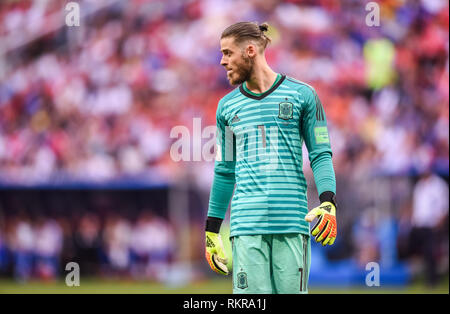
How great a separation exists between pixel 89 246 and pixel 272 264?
1147 centimetres

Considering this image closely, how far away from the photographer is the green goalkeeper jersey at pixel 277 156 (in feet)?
13.2

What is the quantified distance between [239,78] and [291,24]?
12107mm

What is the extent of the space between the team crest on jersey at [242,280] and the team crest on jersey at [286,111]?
2.90 ft

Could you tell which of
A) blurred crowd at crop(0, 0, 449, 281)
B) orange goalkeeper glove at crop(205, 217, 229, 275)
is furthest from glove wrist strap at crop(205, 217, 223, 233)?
blurred crowd at crop(0, 0, 449, 281)

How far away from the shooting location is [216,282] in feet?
42.8

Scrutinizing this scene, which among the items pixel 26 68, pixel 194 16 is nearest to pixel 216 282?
pixel 194 16

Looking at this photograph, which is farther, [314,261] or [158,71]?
[158,71]

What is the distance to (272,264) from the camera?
4.04 m

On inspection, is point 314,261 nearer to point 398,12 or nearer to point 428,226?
point 428,226

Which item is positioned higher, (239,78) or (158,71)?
(158,71)

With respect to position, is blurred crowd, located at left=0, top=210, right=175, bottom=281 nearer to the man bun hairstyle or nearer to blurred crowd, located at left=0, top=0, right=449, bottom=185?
blurred crowd, located at left=0, top=0, right=449, bottom=185
